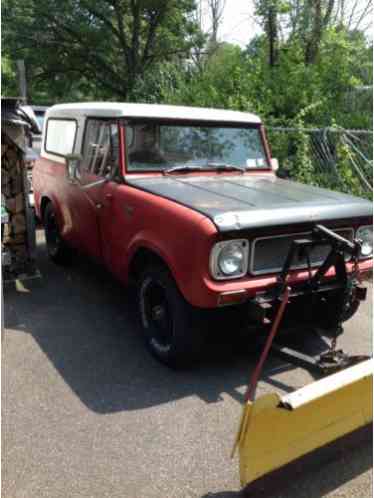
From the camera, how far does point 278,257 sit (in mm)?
3318

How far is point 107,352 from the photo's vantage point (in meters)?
3.88

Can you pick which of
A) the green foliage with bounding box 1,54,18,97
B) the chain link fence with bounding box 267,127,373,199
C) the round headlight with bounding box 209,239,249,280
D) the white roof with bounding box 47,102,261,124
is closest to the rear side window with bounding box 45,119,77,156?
the white roof with bounding box 47,102,261,124

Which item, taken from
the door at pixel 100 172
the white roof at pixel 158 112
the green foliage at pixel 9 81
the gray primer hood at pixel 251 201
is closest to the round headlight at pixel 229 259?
the gray primer hood at pixel 251 201

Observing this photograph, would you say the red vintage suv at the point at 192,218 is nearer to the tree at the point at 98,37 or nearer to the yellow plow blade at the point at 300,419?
the yellow plow blade at the point at 300,419

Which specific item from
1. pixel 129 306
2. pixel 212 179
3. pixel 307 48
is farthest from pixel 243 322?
pixel 307 48

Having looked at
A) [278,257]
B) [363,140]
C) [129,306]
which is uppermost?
[363,140]

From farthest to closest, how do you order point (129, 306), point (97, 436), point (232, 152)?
point (129, 306) < point (232, 152) < point (97, 436)

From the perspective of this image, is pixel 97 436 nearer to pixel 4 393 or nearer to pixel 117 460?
pixel 117 460

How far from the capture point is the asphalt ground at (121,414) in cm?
251

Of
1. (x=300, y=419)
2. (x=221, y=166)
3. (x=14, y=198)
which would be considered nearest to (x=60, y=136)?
(x=14, y=198)

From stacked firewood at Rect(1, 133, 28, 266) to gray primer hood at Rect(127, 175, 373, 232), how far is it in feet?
5.99

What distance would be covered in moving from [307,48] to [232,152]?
23.7ft

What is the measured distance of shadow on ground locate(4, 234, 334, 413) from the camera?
332 centimetres

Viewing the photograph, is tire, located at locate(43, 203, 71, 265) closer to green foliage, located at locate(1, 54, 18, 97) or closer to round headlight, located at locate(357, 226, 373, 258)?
round headlight, located at locate(357, 226, 373, 258)
